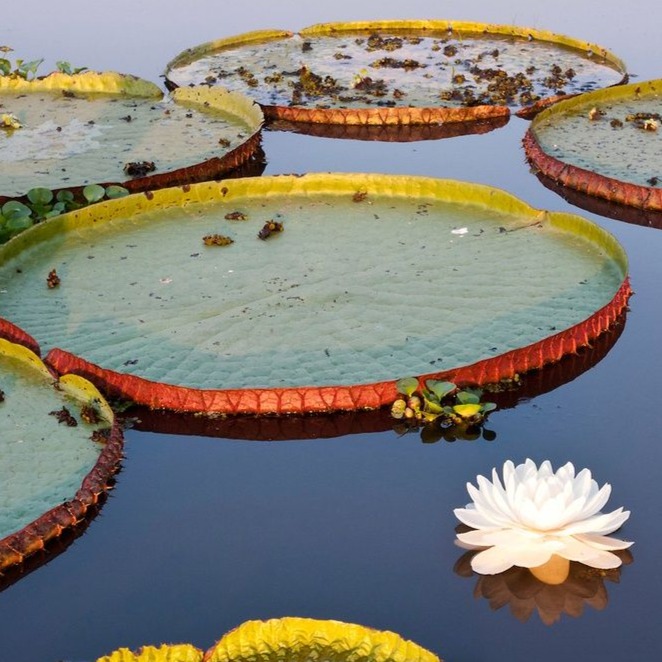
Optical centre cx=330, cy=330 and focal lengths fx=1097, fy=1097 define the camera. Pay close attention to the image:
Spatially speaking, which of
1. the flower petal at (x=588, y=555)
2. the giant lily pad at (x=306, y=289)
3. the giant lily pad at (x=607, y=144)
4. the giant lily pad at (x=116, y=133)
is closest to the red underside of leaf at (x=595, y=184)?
the giant lily pad at (x=607, y=144)

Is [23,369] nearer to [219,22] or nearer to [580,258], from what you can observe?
[580,258]

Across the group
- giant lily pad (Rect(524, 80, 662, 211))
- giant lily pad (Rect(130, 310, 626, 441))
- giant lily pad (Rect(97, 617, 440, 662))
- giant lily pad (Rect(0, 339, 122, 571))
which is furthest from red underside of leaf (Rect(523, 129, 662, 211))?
giant lily pad (Rect(97, 617, 440, 662))

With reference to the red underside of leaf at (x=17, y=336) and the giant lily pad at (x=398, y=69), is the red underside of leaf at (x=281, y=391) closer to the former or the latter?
the red underside of leaf at (x=17, y=336)

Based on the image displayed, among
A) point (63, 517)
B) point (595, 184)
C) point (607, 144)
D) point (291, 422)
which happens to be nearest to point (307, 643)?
point (63, 517)

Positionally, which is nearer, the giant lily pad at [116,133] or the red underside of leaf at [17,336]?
the red underside of leaf at [17,336]

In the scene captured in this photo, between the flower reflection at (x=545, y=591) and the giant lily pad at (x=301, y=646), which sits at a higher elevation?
the giant lily pad at (x=301, y=646)

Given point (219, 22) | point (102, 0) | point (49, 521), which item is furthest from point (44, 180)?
point (102, 0)
